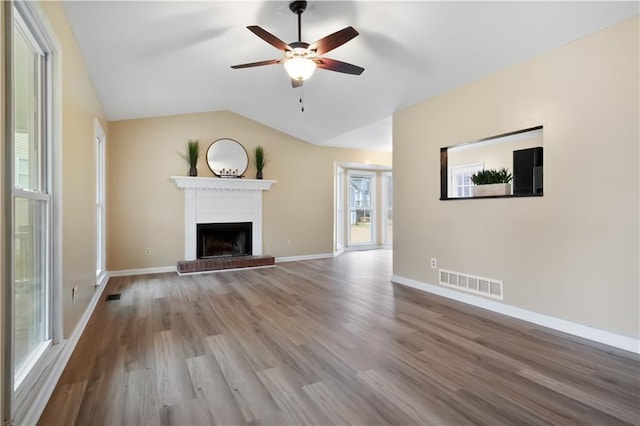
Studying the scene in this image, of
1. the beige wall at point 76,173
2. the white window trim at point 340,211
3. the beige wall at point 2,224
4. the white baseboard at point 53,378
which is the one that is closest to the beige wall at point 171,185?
the white window trim at point 340,211

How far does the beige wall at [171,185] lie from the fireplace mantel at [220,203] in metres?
0.14

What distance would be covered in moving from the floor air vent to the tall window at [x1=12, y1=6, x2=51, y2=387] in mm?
3734

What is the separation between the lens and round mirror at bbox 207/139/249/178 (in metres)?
5.94

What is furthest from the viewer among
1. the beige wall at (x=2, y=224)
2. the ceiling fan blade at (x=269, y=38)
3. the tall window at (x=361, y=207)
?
the tall window at (x=361, y=207)

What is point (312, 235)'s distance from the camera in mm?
7000

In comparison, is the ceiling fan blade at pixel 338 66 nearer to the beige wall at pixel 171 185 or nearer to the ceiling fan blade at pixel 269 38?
the ceiling fan blade at pixel 269 38

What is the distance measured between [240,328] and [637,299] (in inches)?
122

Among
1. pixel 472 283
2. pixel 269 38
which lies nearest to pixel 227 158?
pixel 269 38

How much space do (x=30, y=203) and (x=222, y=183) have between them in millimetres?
4027

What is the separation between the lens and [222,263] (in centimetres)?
558

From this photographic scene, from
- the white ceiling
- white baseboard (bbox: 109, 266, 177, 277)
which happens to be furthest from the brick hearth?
the white ceiling

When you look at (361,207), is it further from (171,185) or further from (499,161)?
(171,185)

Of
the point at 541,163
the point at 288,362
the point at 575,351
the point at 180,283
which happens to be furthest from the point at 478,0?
the point at 180,283

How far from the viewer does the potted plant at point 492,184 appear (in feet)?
11.0
